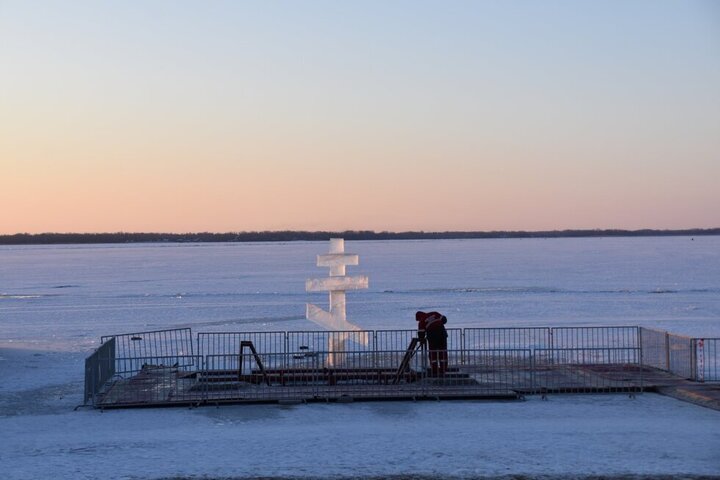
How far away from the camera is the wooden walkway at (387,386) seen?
59.5 ft

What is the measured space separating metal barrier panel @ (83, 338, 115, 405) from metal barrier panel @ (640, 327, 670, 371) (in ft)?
38.2

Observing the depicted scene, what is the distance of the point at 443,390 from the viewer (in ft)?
61.5

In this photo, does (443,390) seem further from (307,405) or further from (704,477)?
(704,477)

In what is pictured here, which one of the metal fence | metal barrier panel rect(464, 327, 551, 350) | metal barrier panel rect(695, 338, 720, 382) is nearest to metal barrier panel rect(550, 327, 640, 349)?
metal barrier panel rect(464, 327, 551, 350)

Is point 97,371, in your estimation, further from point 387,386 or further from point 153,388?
point 387,386

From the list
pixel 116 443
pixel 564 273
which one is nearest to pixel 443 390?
pixel 116 443

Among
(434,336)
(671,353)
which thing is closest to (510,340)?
(671,353)

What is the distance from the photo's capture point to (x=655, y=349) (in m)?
A: 22.0

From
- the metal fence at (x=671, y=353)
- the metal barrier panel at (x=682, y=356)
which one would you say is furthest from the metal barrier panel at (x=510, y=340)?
the metal barrier panel at (x=682, y=356)

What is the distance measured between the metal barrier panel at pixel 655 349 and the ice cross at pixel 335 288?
6.65 m

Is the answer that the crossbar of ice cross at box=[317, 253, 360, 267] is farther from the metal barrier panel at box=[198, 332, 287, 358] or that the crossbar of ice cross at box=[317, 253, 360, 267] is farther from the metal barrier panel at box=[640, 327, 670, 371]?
the metal barrier panel at box=[640, 327, 670, 371]

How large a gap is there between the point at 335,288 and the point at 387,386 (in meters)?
4.57

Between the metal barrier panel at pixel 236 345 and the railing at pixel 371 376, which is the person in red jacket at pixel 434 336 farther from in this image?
the metal barrier panel at pixel 236 345

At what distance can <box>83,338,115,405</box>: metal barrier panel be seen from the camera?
17.9 metres
